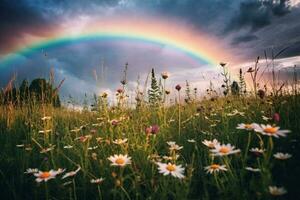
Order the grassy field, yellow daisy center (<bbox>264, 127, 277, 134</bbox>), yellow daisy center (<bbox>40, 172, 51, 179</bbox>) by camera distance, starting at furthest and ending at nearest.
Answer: yellow daisy center (<bbox>40, 172, 51, 179</bbox>) → the grassy field → yellow daisy center (<bbox>264, 127, 277, 134</bbox>)

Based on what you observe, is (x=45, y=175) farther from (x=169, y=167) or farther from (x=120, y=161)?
(x=169, y=167)

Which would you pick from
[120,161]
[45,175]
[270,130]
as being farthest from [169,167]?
[45,175]

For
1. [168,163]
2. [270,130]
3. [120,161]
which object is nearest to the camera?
[270,130]

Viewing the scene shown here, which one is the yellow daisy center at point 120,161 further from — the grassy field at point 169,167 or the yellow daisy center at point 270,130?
the yellow daisy center at point 270,130

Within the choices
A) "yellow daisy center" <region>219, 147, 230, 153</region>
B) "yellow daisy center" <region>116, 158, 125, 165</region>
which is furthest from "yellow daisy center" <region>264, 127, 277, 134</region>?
"yellow daisy center" <region>116, 158, 125, 165</region>

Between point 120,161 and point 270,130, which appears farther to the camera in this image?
point 120,161

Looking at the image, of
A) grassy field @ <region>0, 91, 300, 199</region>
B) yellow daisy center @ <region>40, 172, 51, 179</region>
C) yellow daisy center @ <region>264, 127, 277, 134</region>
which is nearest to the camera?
yellow daisy center @ <region>264, 127, 277, 134</region>

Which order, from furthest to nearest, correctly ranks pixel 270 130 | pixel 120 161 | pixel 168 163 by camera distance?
1. pixel 168 163
2. pixel 120 161
3. pixel 270 130

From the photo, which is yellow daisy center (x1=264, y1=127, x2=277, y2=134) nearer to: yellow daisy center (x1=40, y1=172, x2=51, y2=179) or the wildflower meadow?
the wildflower meadow

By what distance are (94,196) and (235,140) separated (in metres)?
1.34

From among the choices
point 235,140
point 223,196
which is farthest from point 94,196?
point 235,140

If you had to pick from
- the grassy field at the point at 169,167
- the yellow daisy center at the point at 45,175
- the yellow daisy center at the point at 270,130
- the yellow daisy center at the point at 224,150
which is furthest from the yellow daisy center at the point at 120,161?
the yellow daisy center at the point at 270,130

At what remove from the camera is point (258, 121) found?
329 cm

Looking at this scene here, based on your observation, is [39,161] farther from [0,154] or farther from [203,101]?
[203,101]
